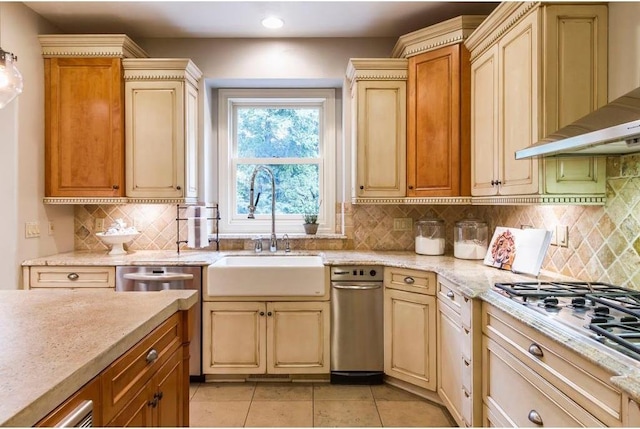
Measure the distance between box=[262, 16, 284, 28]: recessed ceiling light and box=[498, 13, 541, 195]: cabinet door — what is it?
1.56m

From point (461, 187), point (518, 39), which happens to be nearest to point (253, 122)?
point (461, 187)

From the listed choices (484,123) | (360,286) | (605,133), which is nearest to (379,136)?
(484,123)

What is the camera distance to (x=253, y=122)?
352cm

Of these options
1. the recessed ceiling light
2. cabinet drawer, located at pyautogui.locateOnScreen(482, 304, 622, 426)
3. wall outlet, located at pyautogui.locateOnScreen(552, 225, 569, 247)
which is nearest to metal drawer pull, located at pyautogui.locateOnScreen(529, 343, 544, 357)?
cabinet drawer, located at pyautogui.locateOnScreen(482, 304, 622, 426)

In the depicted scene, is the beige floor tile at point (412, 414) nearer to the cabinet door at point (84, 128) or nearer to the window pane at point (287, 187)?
the window pane at point (287, 187)

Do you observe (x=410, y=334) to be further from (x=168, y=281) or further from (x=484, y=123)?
(x=168, y=281)

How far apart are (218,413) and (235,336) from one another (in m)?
0.48

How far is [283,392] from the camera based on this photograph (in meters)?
2.62

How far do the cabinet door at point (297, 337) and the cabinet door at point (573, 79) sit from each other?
5.29ft

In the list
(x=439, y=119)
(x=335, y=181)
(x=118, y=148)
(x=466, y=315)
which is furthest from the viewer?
(x=335, y=181)

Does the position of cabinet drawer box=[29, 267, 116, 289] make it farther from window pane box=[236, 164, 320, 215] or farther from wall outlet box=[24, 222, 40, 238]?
window pane box=[236, 164, 320, 215]

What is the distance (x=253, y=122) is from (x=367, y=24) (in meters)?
1.27

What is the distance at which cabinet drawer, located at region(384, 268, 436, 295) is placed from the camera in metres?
2.41

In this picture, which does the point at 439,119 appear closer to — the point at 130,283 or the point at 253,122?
the point at 253,122
